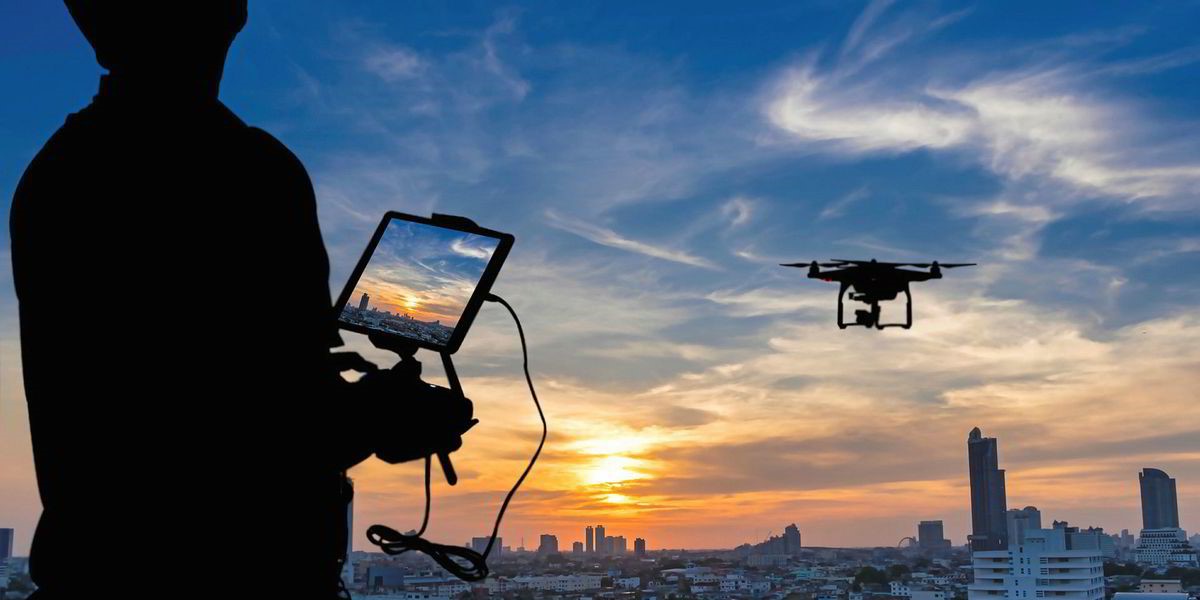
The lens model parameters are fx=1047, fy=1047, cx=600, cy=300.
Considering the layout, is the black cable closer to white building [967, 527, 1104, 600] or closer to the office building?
white building [967, 527, 1104, 600]

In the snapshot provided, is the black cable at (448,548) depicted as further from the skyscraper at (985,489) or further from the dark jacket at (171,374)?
the skyscraper at (985,489)

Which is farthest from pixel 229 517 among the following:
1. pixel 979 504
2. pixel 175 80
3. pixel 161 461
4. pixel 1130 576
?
pixel 979 504

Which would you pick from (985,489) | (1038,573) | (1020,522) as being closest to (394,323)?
(1038,573)

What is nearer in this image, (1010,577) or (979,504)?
(1010,577)

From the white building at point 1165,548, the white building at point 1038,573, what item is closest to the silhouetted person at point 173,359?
the white building at point 1038,573

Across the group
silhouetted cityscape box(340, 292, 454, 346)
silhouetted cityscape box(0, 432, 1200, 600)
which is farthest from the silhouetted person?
silhouetted cityscape box(0, 432, 1200, 600)

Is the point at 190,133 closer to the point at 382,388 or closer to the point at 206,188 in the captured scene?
the point at 206,188

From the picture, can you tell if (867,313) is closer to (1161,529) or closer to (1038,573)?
Result: (1038,573)
